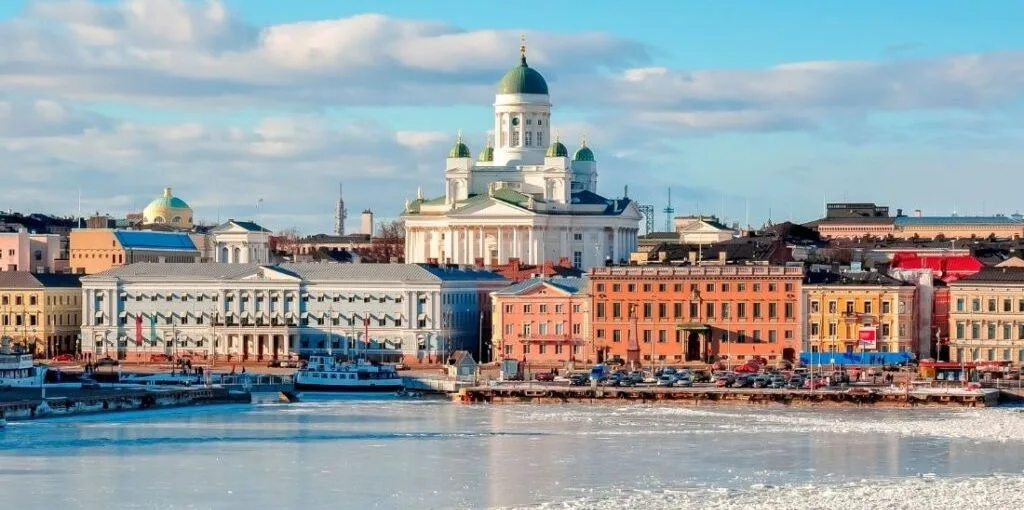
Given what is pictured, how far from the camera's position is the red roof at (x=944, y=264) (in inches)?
4463

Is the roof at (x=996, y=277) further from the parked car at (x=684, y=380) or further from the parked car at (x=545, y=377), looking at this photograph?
the parked car at (x=545, y=377)

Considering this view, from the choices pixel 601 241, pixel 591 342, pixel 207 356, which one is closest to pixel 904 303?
pixel 591 342

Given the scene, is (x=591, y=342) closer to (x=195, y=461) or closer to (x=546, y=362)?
(x=546, y=362)

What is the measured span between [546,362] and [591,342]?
78.9 inches

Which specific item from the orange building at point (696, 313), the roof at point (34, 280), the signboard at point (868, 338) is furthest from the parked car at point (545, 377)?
the roof at point (34, 280)

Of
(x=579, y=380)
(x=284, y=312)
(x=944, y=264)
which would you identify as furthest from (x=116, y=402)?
(x=944, y=264)

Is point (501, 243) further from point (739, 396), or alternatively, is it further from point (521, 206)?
point (739, 396)

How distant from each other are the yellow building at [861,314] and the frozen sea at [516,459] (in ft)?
62.6

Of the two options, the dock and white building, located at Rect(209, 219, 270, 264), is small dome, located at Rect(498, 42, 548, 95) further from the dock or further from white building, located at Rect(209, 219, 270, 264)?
the dock

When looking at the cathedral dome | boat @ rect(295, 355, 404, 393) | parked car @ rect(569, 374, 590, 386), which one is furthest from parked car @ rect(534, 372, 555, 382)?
the cathedral dome

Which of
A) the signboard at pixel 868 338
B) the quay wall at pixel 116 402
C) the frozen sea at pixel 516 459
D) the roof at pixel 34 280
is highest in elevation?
the roof at pixel 34 280

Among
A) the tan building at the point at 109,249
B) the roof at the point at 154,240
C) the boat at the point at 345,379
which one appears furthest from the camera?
the roof at the point at 154,240

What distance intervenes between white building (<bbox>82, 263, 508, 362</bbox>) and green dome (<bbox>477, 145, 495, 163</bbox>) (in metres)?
31.4

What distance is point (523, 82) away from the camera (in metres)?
147
